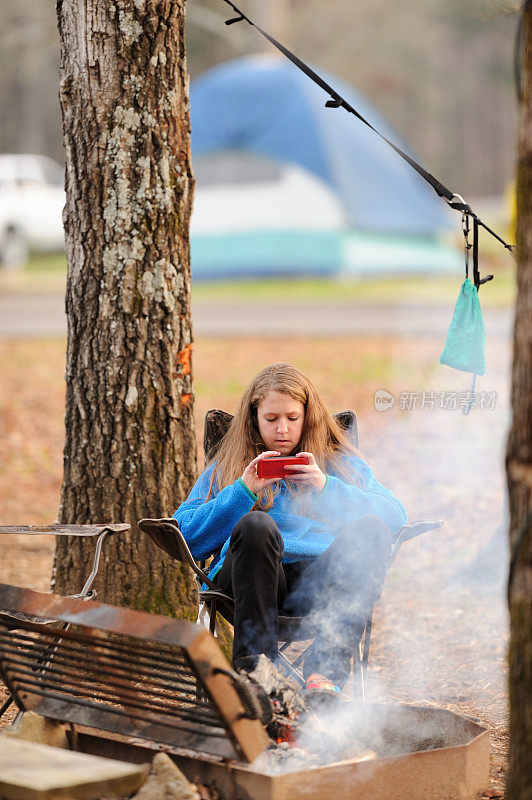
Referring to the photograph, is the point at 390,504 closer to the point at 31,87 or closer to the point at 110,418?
the point at 110,418

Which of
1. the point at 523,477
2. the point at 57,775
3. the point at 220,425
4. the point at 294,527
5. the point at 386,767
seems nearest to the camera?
the point at 523,477

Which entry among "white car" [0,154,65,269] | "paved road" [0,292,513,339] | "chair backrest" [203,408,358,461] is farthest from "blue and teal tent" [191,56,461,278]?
"chair backrest" [203,408,358,461]

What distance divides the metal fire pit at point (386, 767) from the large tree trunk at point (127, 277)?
100 cm

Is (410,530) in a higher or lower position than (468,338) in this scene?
lower

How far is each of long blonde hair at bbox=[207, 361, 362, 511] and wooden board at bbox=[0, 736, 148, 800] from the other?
1101 mm

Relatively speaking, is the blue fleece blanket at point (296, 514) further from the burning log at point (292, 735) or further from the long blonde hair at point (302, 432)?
the burning log at point (292, 735)

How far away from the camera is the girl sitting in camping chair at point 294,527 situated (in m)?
2.76

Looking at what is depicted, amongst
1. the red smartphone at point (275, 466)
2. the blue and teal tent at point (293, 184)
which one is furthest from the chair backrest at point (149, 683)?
the blue and teal tent at point (293, 184)

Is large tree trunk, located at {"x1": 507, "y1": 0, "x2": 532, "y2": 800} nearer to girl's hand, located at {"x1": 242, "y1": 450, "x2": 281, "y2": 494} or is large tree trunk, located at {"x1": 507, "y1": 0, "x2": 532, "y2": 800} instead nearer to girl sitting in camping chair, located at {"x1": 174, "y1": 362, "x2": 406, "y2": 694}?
girl sitting in camping chair, located at {"x1": 174, "y1": 362, "x2": 406, "y2": 694}

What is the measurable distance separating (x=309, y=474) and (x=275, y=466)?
102 millimetres

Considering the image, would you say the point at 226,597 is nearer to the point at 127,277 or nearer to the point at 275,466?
the point at 275,466

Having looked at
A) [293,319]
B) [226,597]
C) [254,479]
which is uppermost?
[293,319]

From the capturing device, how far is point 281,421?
124 inches

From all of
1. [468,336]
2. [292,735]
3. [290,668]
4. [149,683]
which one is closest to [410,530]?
[290,668]
